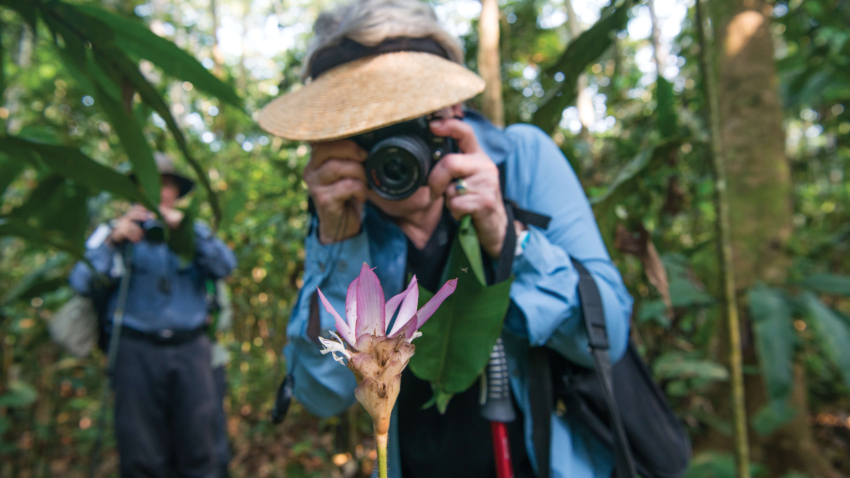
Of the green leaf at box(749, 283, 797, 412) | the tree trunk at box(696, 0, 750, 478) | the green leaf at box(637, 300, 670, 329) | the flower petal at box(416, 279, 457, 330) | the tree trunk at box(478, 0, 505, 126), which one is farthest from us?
the green leaf at box(637, 300, 670, 329)

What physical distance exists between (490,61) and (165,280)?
156 cm

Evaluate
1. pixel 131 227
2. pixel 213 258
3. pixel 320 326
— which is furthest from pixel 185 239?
pixel 213 258

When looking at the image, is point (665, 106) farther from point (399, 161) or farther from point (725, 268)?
point (399, 161)

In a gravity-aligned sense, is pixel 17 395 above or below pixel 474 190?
below

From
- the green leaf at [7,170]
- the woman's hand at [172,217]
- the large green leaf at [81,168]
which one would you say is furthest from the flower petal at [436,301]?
the woman's hand at [172,217]

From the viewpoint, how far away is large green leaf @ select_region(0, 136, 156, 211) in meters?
0.54

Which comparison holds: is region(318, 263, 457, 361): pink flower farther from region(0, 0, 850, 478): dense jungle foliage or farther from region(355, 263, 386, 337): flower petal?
region(0, 0, 850, 478): dense jungle foliage

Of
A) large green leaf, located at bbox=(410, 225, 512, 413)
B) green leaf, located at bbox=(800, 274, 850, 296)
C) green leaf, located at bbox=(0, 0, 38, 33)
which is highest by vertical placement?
green leaf, located at bbox=(0, 0, 38, 33)

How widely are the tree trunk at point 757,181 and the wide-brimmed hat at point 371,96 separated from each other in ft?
3.53

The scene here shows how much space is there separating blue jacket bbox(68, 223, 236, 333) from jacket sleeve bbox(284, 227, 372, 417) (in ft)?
4.46

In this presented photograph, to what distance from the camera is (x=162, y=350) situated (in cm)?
182

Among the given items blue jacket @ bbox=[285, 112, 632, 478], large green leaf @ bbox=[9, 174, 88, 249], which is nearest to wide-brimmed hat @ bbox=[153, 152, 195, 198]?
large green leaf @ bbox=[9, 174, 88, 249]

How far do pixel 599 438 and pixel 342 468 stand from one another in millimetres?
943

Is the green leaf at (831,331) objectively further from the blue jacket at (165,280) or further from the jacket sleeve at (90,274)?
the jacket sleeve at (90,274)
